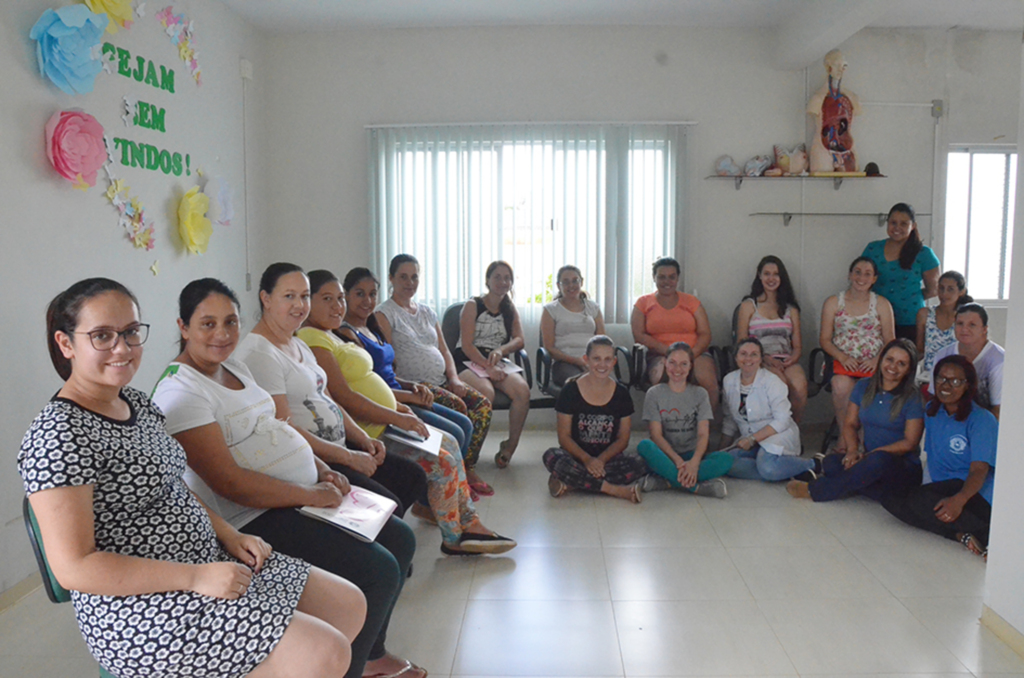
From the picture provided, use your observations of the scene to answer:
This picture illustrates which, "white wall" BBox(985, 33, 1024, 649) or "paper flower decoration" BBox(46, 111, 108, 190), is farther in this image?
"paper flower decoration" BBox(46, 111, 108, 190)

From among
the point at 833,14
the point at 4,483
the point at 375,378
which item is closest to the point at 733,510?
the point at 375,378

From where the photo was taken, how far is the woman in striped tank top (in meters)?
4.63

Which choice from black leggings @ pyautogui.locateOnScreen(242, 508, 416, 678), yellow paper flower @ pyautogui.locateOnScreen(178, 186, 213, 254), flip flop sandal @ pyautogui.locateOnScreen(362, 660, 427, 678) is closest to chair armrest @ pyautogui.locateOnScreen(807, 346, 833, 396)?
flip flop sandal @ pyautogui.locateOnScreen(362, 660, 427, 678)

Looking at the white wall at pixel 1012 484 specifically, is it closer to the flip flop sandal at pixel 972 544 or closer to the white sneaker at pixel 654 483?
the flip flop sandal at pixel 972 544

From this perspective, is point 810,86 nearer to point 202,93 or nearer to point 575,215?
point 575,215

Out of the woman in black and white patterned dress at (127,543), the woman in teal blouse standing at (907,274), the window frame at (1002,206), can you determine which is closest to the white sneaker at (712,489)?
the woman in teal blouse standing at (907,274)

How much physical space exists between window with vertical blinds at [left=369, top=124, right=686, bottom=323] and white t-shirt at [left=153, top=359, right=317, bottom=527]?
315 centimetres

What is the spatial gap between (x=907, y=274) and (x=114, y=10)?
14.9ft

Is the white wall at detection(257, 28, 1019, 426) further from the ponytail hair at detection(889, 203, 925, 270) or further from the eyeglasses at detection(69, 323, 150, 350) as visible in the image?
the eyeglasses at detection(69, 323, 150, 350)

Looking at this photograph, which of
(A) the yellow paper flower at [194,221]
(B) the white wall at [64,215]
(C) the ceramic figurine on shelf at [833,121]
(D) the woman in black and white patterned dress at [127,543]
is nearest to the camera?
(D) the woman in black and white patterned dress at [127,543]

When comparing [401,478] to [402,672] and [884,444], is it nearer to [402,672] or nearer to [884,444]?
[402,672]

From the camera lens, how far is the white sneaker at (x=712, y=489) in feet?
12.4

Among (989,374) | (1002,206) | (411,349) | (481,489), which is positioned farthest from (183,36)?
(1002,206)

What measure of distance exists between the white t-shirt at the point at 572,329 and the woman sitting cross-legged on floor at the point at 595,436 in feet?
2.89
